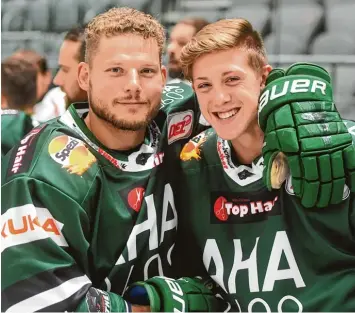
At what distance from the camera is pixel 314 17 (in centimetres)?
122

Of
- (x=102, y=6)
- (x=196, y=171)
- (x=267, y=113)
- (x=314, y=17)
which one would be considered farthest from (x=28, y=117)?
(x=314, y=17)

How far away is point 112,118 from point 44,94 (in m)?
0.18

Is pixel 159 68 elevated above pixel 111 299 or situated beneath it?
elevated above

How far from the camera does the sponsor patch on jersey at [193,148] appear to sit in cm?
128

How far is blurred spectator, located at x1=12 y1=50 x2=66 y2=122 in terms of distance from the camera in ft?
4.21

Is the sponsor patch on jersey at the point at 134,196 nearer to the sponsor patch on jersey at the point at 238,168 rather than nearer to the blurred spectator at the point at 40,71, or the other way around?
the sponsor patch on jersey at the point at 238,168

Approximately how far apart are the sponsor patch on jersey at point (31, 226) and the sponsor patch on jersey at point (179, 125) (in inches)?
12.5

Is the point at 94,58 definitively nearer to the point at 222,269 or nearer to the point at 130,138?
the point at 130,138

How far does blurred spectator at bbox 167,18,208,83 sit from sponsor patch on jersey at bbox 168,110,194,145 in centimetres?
9

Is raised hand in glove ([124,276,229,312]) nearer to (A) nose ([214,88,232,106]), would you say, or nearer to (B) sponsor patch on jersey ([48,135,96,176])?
(B) sponsor patch on jersey ([48,135,96,176])

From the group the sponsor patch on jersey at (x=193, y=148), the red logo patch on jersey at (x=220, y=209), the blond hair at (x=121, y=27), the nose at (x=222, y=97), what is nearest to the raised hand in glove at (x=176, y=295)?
the red logo patch on jersey at (x=220, y=209)

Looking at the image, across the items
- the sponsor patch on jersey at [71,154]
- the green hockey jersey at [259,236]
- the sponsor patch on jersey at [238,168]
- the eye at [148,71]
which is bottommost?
the green hockey jersey at [259,236]

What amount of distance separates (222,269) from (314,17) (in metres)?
0.58

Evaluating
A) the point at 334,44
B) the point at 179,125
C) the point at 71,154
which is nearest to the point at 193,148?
the point at 179,125
